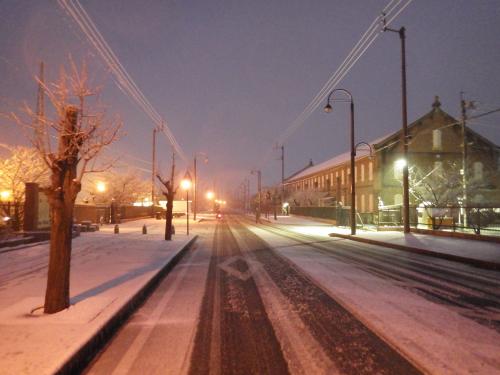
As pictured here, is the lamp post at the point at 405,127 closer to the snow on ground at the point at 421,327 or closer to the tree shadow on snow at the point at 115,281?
the snow on ground at the point at 421,327

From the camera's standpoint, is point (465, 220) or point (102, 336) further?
point (465, 220)

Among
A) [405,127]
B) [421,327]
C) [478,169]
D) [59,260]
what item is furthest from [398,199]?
[59,260]

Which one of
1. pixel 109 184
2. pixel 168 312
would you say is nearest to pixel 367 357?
pixel 168 312

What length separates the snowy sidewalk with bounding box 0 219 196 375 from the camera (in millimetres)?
3992

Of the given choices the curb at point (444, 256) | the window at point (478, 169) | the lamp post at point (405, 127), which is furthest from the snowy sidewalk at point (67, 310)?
the window at point (478, 169)

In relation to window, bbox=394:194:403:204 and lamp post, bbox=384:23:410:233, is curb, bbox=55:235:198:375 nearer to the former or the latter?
lamp post, bbox=384:23:410:233

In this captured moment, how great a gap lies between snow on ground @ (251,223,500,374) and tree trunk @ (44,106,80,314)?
429 centimetres

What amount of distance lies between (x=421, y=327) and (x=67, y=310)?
4851mm

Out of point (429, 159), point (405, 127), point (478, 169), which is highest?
point (429, 159)

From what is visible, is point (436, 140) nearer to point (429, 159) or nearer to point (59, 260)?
point (429, 159)

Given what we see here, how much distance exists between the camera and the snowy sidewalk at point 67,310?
3992 mm

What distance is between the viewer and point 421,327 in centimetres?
547

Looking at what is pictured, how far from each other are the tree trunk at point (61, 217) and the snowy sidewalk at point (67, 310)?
0.24 m

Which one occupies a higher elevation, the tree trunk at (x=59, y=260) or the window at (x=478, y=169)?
the window at (x=478, y=169)
